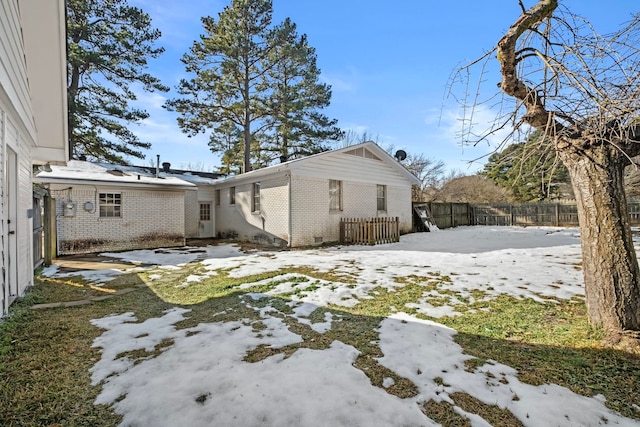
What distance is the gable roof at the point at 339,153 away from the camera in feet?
35.3

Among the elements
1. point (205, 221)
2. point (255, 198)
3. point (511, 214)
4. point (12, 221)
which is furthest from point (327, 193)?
point (511, 214)

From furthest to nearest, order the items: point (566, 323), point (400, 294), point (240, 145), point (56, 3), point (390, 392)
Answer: point (240, 145) < point (400, 294) < point (56, 3) < point (566, 323) < point (390, 392)

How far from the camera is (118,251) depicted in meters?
10.5

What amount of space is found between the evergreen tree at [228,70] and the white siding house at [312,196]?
632 cm

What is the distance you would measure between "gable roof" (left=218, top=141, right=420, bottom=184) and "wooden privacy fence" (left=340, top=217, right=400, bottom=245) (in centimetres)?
278

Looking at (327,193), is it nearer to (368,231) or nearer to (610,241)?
(368,231)

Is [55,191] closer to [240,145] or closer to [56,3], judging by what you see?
[56,3]

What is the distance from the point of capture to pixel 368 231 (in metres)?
11.8

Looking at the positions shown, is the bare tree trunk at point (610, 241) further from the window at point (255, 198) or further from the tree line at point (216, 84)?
the tree line at point (216, 84)

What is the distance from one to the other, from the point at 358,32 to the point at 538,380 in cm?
1002

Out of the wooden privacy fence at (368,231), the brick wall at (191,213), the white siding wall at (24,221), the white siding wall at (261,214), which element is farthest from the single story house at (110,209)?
the wooden privacy fence at (368,231)

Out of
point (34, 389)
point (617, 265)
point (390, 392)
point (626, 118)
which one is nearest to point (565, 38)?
point (626, 118)

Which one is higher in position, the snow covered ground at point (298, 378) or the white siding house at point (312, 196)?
the white siding house at point (312, 196)

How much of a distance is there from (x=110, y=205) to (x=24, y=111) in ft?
22.6
